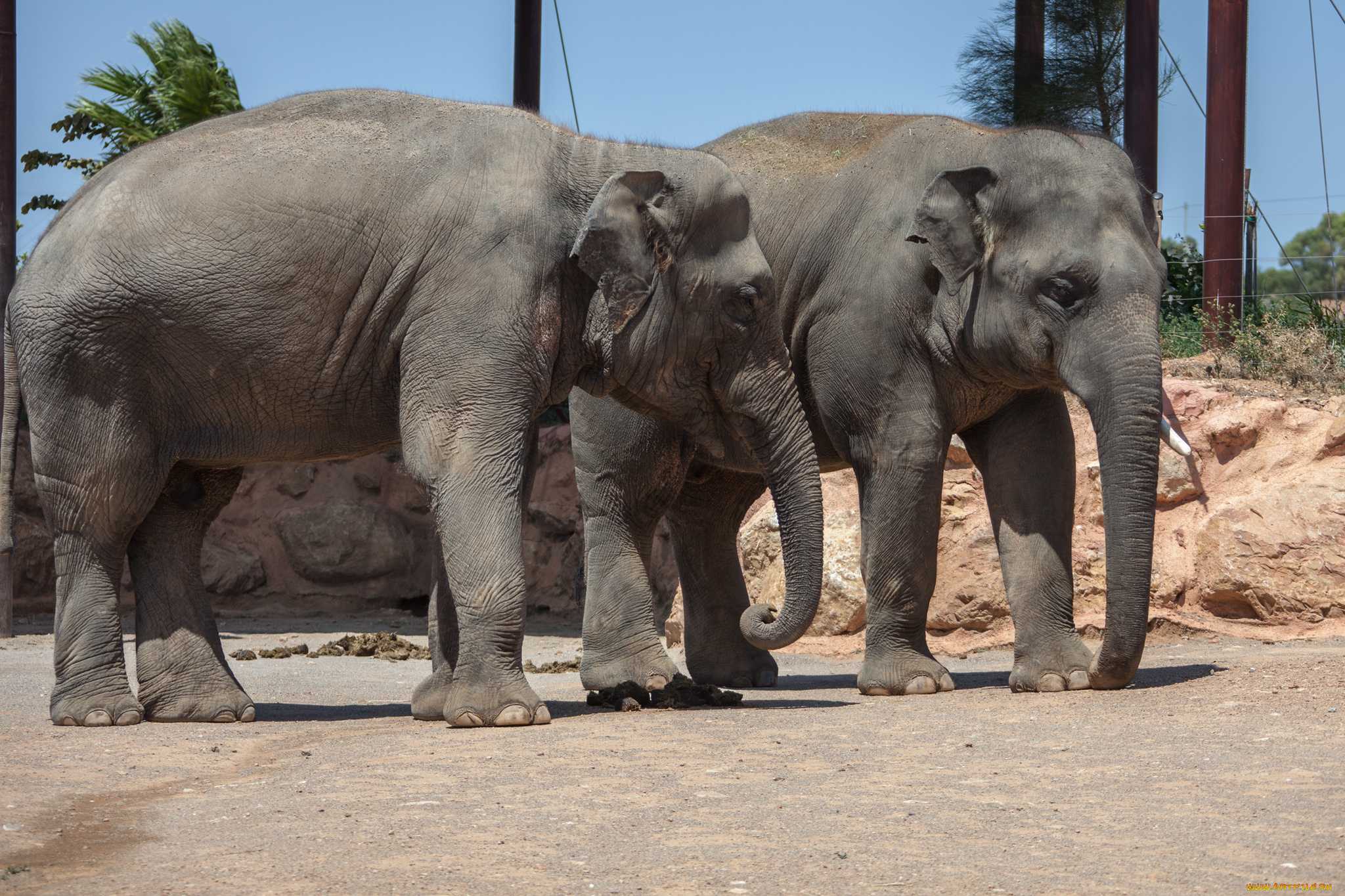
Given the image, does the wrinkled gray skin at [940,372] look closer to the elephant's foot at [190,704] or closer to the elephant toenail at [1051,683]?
the elephant toenail at [1051,683]

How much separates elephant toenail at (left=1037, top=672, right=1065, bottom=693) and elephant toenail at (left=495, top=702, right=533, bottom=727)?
2.43 m

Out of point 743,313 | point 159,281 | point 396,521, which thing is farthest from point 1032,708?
point 396,521

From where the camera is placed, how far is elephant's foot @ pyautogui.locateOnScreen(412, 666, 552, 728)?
5816mm

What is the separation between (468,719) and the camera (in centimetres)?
586

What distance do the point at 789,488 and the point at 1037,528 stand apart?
Answer: 135 cm

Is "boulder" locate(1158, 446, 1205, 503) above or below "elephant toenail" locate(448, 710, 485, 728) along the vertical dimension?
above

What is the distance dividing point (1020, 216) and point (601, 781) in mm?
3485

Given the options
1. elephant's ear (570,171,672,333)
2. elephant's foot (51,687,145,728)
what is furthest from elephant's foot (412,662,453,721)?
elephant's ear (570,171,672,333)

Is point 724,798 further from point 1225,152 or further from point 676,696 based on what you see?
point 1225,152

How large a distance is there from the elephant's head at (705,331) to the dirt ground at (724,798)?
2.64 ft

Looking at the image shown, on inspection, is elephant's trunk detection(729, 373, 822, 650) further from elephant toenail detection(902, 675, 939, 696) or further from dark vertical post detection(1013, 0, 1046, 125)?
dark vertical post detection(1013, 0, 1046, 125)

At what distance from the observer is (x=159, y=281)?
19.7 ft

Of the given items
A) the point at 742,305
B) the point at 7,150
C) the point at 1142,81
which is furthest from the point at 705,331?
the point at 7,150

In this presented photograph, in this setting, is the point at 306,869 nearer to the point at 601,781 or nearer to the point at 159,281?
the point at 601,781
